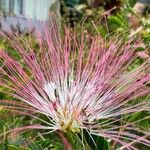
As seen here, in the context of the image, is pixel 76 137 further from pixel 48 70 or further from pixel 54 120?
pixel 48 70

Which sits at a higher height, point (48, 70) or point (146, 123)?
point (48, 70)

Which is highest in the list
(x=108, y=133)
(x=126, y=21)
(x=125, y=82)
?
(x=126, y=21)

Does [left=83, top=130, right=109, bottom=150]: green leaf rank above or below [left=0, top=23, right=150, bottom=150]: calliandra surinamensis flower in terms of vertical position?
below

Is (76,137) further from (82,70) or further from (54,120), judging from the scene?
(82,70)

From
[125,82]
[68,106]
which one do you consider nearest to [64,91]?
[68,106]

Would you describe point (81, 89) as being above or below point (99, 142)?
above

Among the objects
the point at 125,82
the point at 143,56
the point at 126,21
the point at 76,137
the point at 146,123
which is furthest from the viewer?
the point at 126,21

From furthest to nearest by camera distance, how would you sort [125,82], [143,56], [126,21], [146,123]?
[126,21] < [143,56] < [146,123] < [125,82]

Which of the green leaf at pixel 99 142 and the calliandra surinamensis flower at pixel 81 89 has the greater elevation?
the calliandra surinamensis flower at pixel 81 89

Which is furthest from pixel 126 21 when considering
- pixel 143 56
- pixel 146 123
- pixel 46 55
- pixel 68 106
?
pixel 68 106

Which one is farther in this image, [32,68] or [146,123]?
[146,123]
